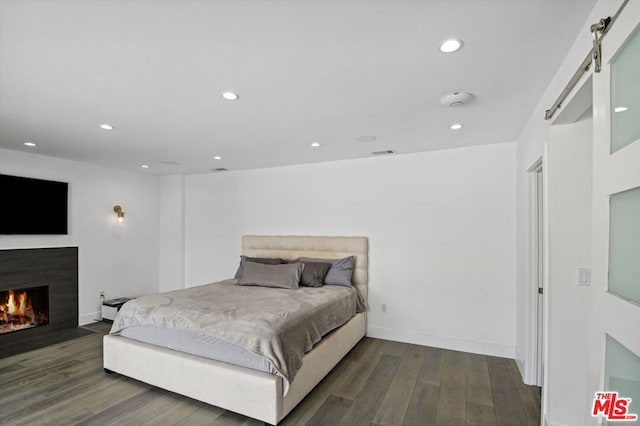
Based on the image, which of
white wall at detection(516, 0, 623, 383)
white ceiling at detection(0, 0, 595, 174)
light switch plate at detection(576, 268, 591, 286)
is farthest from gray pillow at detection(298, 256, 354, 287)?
light switch plate at detection(576, 268, 591, 286)

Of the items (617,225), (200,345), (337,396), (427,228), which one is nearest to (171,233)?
(200,345)

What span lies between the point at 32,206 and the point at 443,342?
5645mm

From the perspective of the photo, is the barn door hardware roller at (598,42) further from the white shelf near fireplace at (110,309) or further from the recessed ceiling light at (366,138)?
the white shelf near fireplace at (110,309)

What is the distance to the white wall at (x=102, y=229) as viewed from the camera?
420cm

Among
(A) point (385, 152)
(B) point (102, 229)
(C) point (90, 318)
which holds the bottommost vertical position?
(C) point (90, 318)

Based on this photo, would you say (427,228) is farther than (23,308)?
No

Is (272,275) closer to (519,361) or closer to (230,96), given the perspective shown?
(230,96)

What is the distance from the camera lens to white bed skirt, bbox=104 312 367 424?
218cm

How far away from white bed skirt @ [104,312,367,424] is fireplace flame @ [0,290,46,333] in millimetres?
2246

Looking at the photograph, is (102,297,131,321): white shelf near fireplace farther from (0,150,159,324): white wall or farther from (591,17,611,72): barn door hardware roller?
(591,17,611,72): barn door hardware roller

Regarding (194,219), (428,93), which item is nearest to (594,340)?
(428,93)

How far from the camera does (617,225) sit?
3.67 ft

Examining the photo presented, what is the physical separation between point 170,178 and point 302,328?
449 centimetres

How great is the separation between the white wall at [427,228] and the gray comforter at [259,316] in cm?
92
